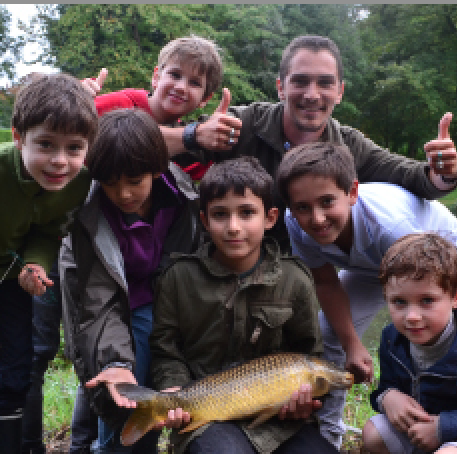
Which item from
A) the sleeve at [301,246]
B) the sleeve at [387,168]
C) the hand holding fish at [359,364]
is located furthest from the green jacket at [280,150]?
the hand holding fish at [359,364]

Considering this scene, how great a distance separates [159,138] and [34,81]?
620 millimetres

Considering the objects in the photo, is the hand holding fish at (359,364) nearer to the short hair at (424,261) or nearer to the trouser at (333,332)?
the trouser at (333,332)

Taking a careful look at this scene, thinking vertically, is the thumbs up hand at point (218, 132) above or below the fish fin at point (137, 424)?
above

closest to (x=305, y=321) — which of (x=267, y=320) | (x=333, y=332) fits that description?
(x=267, y=320)

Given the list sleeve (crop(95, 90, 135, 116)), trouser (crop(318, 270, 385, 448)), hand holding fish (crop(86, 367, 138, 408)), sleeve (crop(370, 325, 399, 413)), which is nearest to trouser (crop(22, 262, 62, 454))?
hand holding fish (crop(86, 367, 138, 408))

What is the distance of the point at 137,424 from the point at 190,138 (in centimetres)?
143

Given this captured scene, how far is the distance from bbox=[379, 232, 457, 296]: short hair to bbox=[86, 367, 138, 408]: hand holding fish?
1219mm

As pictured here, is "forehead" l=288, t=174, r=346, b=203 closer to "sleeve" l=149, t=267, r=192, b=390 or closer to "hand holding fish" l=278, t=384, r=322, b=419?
"sleeve" l=149, t=267, r=192, b=390

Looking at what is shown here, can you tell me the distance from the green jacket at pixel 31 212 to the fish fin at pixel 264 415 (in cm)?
124

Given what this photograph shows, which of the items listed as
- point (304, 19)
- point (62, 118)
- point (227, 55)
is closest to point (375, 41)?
point (304, 19)

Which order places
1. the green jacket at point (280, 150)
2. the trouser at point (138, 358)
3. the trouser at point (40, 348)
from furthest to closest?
the green jacket at point (280, 150), the trouser at point (40, 348), the trouser at point (138, 358)

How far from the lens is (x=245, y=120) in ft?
11.0

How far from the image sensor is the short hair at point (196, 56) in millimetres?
3543

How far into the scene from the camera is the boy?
7.75ft
